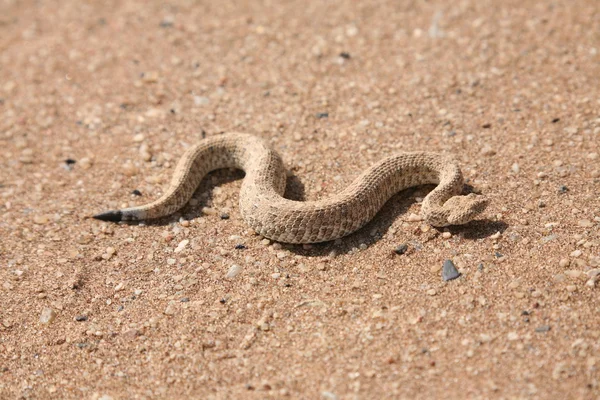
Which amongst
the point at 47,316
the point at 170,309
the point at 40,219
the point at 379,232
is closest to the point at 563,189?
the point at 379,232

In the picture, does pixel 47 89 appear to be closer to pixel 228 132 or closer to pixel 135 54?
pixel 135 54

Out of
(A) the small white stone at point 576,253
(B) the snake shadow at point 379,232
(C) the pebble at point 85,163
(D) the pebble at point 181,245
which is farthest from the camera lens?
(C) the pebble at point 85,163

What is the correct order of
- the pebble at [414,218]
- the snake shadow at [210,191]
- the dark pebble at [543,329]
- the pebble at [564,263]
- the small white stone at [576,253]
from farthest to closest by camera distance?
the snake shadow at [210,191] → the pebble at [414,218] → the small white stone at [576,253] → the pebble at [564,263] → the dark pebble at [543,329]

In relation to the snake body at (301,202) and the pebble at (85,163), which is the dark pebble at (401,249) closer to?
the snake body at (301,202)

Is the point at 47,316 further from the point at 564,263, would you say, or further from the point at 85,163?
the point at 564,263

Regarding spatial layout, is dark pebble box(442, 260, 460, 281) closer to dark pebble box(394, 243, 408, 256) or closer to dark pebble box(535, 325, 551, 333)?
dark pebble box(394, 243, 408, 256)

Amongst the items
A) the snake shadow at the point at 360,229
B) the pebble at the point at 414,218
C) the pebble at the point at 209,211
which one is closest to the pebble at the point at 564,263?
the snake shadow at the point at 360,229
